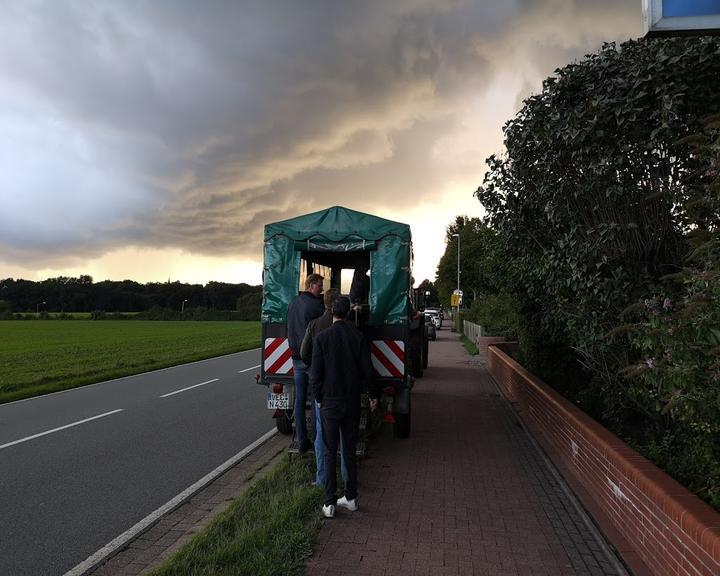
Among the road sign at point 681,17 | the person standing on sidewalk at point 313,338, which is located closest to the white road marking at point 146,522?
the person standing on sidewalk at point 313,338

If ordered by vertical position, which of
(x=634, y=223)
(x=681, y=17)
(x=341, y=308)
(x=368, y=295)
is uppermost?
(x=681, y=17)

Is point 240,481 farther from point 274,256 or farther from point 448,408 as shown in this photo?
point 448,408

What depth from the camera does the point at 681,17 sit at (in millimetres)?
3234

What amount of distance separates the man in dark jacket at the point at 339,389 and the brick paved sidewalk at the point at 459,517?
45 cm

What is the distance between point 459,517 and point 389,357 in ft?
9.76

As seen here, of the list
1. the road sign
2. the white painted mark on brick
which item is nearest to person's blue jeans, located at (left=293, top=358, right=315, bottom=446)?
the white painted mark on brick

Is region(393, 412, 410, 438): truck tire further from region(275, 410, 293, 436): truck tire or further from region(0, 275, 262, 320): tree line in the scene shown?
region(0, 275, 262, 320): tree line

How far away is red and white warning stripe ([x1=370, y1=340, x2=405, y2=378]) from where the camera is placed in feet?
26.0

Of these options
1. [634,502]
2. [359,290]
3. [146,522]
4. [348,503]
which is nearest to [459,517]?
[348,503]

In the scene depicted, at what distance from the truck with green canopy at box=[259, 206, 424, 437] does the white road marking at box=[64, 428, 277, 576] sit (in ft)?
3.58

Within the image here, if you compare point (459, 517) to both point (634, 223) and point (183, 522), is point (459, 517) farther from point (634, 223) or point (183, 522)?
point (634, 223)

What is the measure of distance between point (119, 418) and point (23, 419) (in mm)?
1720

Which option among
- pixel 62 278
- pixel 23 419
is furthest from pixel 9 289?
pixel 23 419

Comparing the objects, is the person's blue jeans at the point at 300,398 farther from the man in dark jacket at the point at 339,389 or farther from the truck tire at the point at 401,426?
the truck tire at the point at 401,426
